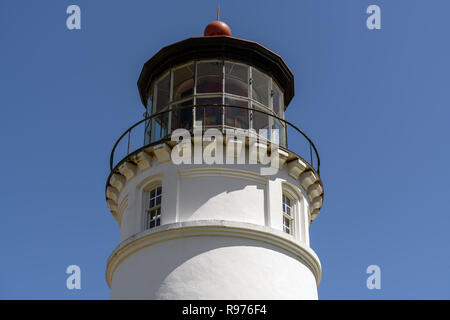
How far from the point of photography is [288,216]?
67.3 ft

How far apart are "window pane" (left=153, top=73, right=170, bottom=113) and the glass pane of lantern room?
1.12 m

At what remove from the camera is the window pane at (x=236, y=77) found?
21812 mm

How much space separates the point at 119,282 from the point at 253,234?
3.85m

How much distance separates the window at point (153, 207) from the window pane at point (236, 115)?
110 inches

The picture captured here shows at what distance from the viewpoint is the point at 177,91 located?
2195cm

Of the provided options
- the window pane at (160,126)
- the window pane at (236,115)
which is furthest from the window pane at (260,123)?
the window pane at (160,126)

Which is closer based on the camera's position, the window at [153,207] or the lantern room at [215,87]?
the window at [153,207]

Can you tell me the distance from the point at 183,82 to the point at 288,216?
17.2 ft

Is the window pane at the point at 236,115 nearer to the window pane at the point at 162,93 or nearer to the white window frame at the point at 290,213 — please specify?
the window pane at the point at 162,93

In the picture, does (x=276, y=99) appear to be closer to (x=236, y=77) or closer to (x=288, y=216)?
(x=236, y=77)

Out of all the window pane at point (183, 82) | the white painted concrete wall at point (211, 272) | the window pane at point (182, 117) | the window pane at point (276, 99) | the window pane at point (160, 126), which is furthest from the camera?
the window pane at point (276, 99)

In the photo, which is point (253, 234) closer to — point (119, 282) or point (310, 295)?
point (310, 295)

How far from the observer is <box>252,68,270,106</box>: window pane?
2214 cm
